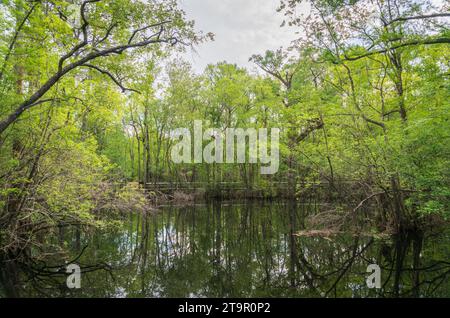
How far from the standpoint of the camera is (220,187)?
84.6 feet

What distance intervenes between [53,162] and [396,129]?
9857 mm

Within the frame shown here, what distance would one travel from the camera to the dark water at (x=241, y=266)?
16.8ft

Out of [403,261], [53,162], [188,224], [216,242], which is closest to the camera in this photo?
[403,261]

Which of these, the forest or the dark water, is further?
the forest

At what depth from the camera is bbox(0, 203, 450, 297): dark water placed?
16.8ft

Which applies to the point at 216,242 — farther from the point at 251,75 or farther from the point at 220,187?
the point at 251,75

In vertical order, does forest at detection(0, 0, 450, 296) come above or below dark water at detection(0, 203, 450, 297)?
above

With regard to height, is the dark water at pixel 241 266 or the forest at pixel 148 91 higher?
the forest at pixel 148 91

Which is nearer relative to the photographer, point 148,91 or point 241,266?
point 241,266

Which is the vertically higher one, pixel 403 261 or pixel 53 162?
pixel 53 162

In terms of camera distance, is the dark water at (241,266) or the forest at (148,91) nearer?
the dark water at (241,266)

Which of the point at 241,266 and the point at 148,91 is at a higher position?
the point at 148,91

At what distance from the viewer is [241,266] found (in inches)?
261
